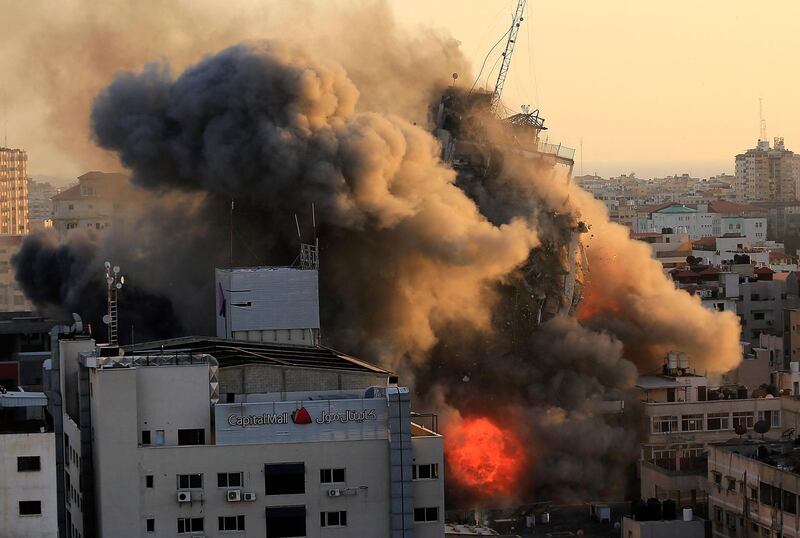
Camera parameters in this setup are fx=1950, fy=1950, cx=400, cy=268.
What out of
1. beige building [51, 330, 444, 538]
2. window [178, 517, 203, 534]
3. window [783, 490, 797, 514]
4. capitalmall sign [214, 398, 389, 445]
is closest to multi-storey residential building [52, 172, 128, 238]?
window [783, 490, 797, 514]

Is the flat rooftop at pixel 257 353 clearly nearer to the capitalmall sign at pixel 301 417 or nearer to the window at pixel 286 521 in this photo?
the capitalmall sign at pixel 301 417

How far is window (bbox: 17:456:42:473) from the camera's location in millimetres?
37094

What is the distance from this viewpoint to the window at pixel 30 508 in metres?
37.0

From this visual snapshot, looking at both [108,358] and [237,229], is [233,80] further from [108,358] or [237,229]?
[108,358]

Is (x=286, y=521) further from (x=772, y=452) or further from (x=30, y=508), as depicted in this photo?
(x=772, y=452)

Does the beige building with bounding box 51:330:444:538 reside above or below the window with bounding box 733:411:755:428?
below

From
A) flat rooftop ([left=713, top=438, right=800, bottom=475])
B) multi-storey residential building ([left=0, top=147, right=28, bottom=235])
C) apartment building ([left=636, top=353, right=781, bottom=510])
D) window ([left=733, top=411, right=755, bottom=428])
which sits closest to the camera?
flat rooftop ([left=713, top=438, right=800, bottom=475])

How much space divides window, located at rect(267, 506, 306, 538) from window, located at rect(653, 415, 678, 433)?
26.4 m

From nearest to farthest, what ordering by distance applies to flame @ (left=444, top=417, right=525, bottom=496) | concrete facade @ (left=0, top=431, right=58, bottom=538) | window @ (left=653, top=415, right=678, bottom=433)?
1. concrete facade @ (left=0, top=431, right=58, bottom=538)
2. flame @ (left=444, top=417, right=525, bottom=496)
3. window @ (left=653, top=415, right=678, bottom=433)

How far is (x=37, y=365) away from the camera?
61.3 meters

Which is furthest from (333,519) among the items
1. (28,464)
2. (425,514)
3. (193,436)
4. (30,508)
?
(28,464)

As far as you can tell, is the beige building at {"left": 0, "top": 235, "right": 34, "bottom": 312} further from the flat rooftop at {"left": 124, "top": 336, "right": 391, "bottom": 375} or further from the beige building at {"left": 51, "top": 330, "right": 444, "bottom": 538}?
the beige building at {"left": 51, "top": 330, "right": 444, "bottom": 538}

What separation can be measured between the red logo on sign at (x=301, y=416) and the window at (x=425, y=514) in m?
2.58

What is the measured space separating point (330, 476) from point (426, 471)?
1.80 meters
